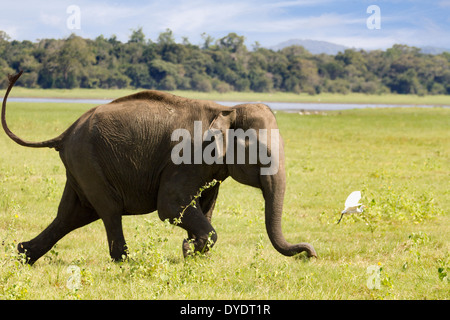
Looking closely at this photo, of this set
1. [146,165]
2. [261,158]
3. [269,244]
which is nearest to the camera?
[261,158]

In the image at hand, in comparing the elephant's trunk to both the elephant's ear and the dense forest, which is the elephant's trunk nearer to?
the elephant's ear

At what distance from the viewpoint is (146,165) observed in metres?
7.80

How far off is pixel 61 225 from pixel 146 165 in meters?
1.47

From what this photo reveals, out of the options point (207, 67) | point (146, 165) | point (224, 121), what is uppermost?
point (207, 67)

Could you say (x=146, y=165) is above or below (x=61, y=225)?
above

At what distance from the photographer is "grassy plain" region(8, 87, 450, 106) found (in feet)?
331

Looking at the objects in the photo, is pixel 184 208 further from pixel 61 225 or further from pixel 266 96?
pixel 266 96

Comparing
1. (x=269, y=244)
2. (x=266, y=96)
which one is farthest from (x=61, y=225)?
(x=266, y=96)

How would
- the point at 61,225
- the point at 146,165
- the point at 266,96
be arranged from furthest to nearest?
the point at 266,96
the point at 61,225
the point at 146,165

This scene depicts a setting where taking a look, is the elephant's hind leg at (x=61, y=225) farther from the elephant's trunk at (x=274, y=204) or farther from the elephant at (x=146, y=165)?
the elephant's trunk at (x=274, y=204)

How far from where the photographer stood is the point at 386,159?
22.6 metres

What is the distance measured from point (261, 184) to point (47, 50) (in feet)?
351

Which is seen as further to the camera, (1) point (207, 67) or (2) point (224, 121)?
(1) point (207, 67)
